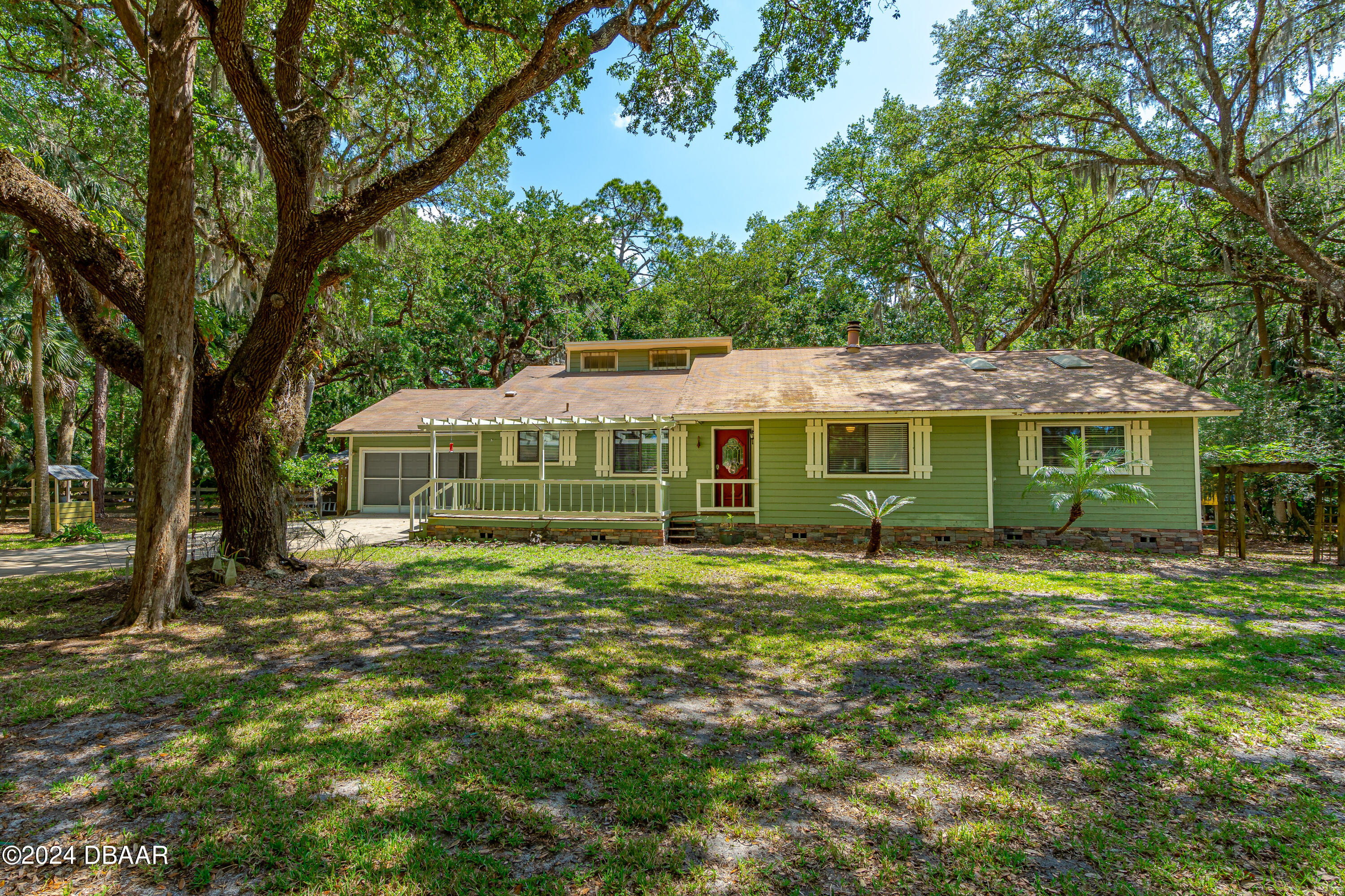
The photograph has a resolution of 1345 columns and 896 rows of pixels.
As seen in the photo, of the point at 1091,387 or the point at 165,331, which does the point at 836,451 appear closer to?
the point at 1091,387

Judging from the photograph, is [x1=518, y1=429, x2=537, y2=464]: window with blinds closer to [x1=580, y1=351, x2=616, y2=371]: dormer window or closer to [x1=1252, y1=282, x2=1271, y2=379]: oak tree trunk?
[x1=580, y1=351, x2=616, y2=371]: dormer window

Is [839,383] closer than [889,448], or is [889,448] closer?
[889,448]

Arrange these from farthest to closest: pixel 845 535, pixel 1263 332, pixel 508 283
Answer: pixel 508 283, pixel 1263 332, pixel 845 535

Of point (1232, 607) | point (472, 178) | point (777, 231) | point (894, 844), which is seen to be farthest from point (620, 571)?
point (777, 231)

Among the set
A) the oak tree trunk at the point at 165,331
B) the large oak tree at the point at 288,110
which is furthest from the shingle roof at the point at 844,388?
the oak tree trunk at the point at 165,331

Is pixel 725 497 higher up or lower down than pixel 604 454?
lower down

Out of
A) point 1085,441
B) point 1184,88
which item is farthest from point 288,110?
point 1184,88

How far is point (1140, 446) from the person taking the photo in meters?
12.0

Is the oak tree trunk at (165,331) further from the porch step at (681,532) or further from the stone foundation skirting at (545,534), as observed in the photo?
the porch step at (681,532)

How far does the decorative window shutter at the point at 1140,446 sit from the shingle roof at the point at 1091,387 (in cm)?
42

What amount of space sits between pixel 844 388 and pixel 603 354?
320 inches

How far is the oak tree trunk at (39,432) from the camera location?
12.8m

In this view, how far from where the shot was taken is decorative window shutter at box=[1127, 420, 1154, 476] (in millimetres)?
11930

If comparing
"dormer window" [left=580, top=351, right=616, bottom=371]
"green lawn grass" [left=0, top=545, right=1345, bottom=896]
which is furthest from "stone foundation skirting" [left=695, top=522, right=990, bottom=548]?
"dormer window" [left=580, top=351, right=616, bottom=371]
